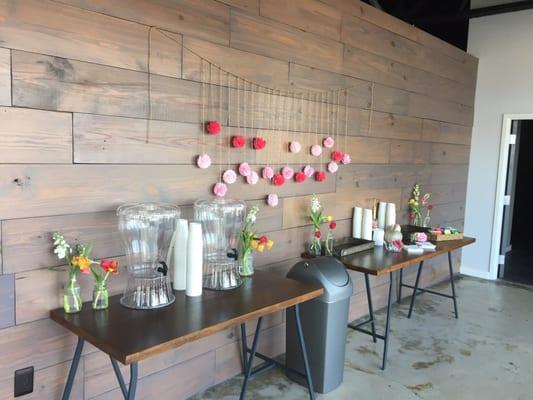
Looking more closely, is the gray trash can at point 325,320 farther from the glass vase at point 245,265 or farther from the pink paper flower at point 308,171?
the pink paper flower at point 308,171

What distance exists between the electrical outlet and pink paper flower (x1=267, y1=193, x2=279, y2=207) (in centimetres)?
156

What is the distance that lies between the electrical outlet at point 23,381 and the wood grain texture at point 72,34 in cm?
132

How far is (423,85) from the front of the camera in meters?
4.40

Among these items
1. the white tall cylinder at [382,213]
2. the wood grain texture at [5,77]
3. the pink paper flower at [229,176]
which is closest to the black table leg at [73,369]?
the wood grain texture at [5,77]

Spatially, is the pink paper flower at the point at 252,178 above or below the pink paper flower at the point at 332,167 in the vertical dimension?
below

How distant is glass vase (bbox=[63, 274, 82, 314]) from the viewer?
78.5 inches

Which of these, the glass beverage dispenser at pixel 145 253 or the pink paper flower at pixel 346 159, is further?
the pink paper flower at pixel 346 159

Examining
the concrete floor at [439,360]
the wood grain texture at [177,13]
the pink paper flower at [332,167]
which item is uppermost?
the wood grain texture at [177,13]

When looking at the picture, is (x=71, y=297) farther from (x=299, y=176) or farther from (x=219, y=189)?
(x=299, y=176)

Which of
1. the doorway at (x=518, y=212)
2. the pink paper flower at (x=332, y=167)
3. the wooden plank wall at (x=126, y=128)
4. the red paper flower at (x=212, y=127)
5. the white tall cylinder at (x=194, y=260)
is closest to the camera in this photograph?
the wooden plank wall at (x=126, y=128)

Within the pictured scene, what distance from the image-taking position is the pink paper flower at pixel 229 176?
2.67 metres

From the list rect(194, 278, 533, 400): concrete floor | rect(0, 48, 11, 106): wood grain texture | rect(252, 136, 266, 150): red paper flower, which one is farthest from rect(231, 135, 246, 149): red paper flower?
rect(194, 278, 533, 400): concrete floor

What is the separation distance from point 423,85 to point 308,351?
2813mm

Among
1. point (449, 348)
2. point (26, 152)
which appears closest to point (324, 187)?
point (449, 348)
